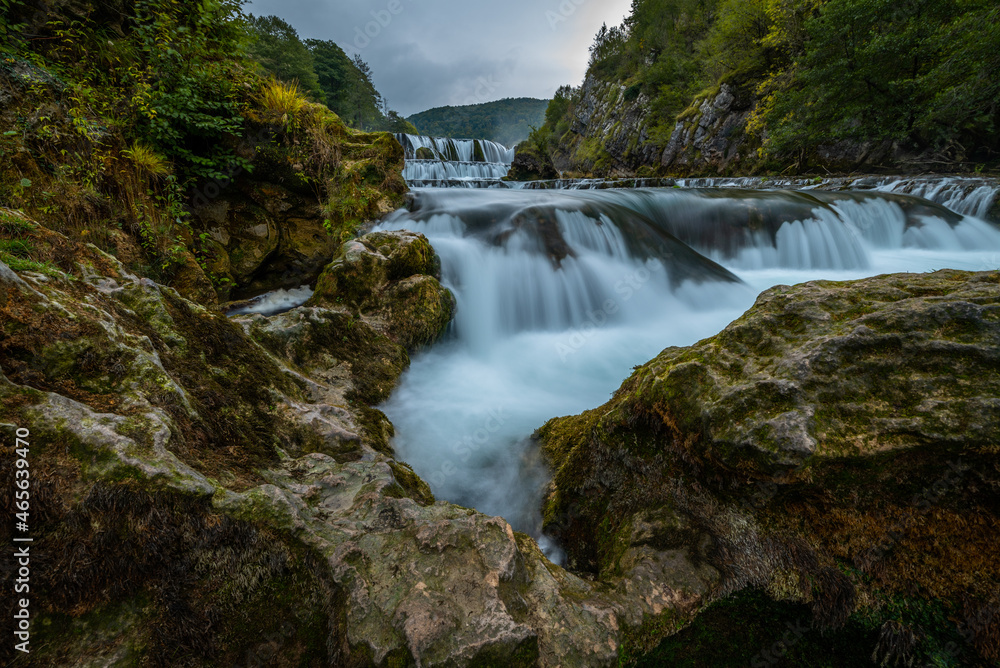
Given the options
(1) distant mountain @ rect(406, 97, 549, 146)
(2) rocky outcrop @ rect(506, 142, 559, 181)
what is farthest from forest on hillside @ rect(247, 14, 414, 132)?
(1) distant mountain @ rect(406, 97, 549, 146)

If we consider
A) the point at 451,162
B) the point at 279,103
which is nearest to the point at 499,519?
the point at 279,103

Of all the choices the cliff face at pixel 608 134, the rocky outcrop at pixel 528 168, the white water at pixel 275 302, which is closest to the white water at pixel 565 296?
the white water at pixel 275 302

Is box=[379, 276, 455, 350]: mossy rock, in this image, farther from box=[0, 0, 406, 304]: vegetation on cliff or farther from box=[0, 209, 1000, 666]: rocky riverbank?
box=[0, 209, 1000, 666]: rocky riverbank

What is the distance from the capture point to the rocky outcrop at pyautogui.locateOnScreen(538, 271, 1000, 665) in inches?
52.9

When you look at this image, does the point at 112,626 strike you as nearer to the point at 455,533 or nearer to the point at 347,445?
the point at 455,533

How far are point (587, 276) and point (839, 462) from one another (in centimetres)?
572

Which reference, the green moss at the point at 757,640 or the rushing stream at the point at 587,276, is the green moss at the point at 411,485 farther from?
the green moss at the point at 757,640

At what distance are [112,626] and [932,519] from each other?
2.71 m

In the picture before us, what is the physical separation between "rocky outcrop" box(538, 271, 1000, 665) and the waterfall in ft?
51.1

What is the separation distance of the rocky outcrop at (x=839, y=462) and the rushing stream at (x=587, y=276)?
2.94ft

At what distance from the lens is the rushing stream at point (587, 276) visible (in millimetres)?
3707

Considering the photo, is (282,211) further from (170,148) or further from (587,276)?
(587,276)

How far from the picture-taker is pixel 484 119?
13175 centimetres

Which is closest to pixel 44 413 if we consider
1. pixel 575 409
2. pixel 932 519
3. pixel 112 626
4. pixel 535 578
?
pixel 112 626
